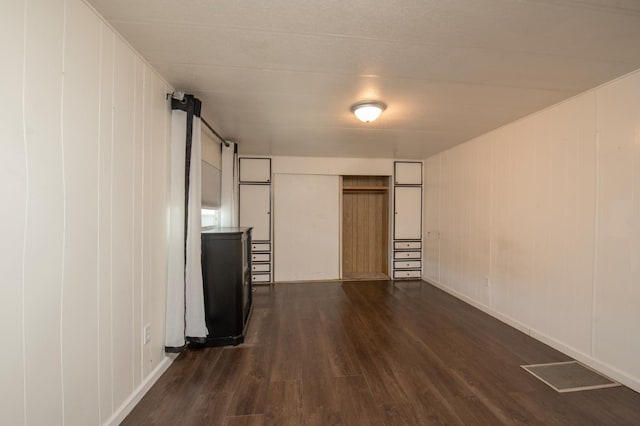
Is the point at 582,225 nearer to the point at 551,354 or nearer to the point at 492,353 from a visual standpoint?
the point at 551,354

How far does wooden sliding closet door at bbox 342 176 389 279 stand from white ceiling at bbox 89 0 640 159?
2747mm

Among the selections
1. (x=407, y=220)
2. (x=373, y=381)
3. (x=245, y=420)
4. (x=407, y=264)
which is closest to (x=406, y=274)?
(x=407, y=264)

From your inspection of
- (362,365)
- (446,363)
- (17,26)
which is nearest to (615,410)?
(446,363)

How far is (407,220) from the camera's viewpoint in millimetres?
5227

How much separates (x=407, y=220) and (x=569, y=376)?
3350 millimetres

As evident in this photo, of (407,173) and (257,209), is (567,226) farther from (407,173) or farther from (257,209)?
(257,209)

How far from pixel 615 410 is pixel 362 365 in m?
1.70

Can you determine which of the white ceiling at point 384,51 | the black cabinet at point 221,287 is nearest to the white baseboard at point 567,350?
the white ceiling at point 384,51

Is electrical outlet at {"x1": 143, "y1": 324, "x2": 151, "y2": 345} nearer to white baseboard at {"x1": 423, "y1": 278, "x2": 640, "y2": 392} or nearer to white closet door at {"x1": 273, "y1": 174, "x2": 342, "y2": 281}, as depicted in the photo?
white closet door at {"x1": 273, "y1": 174, "x2": 342, "y2": 281}

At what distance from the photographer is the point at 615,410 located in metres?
1.74

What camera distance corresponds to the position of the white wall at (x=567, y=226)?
202 centimetres

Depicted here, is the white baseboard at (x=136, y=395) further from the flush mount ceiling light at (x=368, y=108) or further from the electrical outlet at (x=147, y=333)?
the flush mount ceiling light at (x=368, y=108)

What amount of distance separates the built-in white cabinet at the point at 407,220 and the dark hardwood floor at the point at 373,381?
1.93 m

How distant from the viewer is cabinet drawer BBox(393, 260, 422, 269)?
5.18 meters
